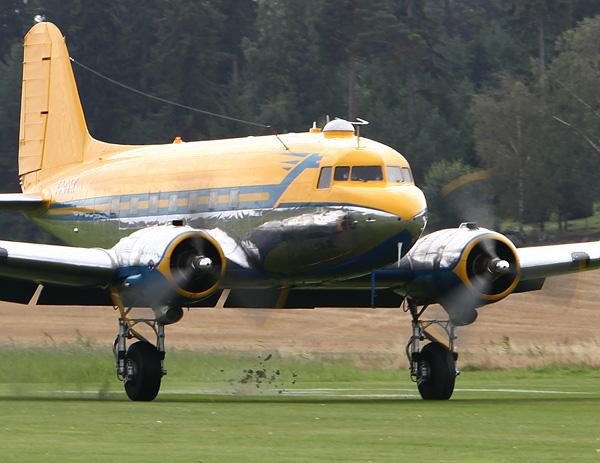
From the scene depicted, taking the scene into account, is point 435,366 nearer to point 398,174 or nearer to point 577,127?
point 398,174

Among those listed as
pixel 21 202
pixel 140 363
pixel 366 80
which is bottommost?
pixel 366 80

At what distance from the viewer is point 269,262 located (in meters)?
28.3

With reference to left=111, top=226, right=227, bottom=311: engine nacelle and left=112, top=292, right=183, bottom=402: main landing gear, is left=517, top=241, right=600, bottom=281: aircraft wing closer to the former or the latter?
left=111, top=226, right=227, bottom=311: engine nacelle

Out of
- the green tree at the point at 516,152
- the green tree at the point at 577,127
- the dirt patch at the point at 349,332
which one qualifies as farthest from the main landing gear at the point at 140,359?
the green tree at the point at 577,127

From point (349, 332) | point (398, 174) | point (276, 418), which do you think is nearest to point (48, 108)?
point (398, 174)

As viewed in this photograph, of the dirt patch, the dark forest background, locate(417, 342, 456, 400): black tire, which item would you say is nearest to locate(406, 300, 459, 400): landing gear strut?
locate(417, 342, 456, 400): black tire

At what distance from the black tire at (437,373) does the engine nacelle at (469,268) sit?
0.85 m

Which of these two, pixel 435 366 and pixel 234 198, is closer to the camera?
pixel 435 366

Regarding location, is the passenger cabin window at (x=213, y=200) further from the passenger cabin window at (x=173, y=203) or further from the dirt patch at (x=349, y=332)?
the dirt patch at (x=349, y=332)

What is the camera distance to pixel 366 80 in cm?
9594

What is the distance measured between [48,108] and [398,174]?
11.7m

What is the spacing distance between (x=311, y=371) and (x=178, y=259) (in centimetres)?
1445

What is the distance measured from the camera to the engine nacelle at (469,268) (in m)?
28.3

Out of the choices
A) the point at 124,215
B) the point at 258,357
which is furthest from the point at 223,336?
the point at 124,215
